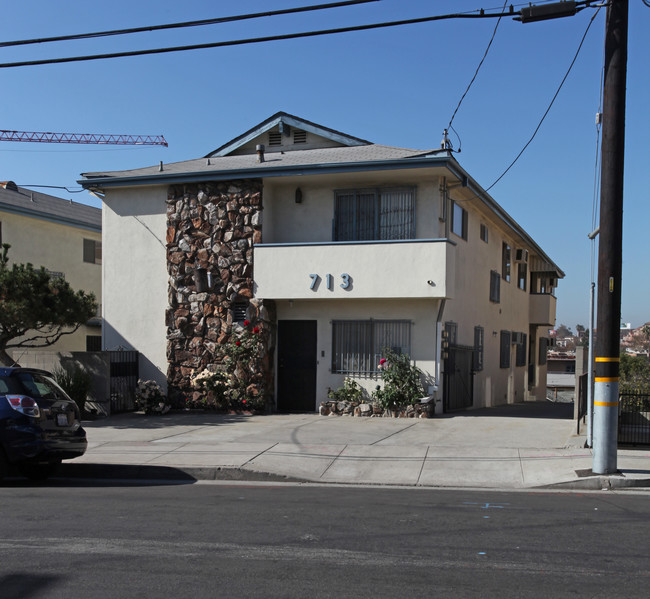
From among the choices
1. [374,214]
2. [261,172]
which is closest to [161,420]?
[261,172]

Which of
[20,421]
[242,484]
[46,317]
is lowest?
[242,484]

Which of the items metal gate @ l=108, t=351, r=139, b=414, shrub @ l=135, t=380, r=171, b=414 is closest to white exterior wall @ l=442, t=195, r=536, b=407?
shrub @ l=135, t=380, r=171, b=414

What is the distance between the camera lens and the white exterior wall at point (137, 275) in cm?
1908

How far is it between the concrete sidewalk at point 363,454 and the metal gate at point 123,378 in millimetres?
2136

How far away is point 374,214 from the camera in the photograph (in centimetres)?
1805

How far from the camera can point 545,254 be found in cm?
3341

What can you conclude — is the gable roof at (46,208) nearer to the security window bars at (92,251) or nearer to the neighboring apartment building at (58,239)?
the neighboring apartment building at (58,239)

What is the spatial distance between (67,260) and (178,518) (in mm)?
22254

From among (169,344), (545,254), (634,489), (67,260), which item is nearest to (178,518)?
(634,489)

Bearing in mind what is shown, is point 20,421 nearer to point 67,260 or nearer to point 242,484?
point 242,484

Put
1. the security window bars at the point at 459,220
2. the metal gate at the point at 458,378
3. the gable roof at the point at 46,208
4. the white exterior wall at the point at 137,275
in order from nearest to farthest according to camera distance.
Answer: the metal gate at the point at 458,378
the security window bars at the point at 459,220
the white exterior wall at the point at 137,275
the gable roof at the point at 46,208

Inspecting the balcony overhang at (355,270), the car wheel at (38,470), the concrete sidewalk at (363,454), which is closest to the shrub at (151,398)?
the concrete sidewalk at (363,454)

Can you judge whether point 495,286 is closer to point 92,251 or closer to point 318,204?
point 318,204

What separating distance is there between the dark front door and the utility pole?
936 cm
